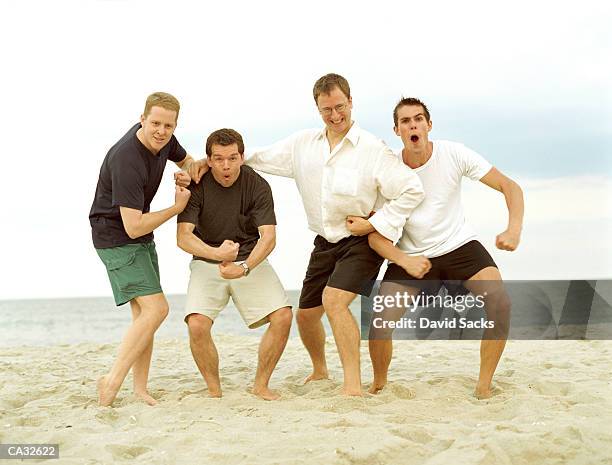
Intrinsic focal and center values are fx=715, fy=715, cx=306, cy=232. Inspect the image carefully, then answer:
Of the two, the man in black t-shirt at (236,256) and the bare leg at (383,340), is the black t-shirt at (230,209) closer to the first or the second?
the man in black t-shirt at (236,256)

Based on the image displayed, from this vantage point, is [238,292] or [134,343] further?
[238,292]

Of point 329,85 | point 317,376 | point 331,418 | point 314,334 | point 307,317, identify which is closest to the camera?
point 331,418

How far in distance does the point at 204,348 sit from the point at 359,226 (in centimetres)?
128

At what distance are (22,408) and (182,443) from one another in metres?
1.80

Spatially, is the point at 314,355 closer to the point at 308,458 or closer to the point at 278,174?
the point at 278,174

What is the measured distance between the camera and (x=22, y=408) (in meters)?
4.76

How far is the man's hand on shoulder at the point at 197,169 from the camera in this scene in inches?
185

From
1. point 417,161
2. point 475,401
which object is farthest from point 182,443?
point 417,161

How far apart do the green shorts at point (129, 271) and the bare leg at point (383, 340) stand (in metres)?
1.47

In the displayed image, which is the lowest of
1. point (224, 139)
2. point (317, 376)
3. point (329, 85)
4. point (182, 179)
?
point (317, 376)

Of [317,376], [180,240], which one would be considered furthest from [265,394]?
[180,240]

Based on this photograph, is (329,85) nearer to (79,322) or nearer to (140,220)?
(140,220)

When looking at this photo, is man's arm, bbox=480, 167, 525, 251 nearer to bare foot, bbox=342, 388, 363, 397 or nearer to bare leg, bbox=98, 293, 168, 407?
bare foot, bbox=342, 388, 363, 397

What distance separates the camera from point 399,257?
4.57 m
